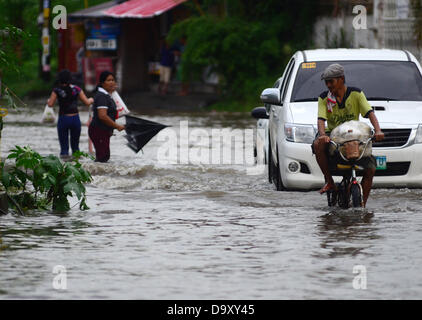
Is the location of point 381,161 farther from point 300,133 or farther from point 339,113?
point 339,113

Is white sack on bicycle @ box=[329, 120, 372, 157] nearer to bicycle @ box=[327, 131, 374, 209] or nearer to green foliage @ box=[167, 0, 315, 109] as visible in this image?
bicycle @ box=[327, 131, 374, 209]

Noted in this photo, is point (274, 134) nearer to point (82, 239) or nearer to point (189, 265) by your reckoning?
point (82, 239)

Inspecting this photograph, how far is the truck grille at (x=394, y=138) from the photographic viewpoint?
1236 cm

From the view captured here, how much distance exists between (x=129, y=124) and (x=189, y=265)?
850cm

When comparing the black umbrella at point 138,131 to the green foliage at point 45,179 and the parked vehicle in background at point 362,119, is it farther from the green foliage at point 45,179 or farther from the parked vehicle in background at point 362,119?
the green foliage at point 45,179

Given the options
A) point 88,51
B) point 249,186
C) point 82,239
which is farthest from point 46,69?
point 82,239

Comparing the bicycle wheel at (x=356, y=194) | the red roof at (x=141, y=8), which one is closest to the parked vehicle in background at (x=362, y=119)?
the bicycle wheel at (x=356, y=194)

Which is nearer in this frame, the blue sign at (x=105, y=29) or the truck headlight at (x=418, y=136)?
the truck headlight at (x=418, y=136)

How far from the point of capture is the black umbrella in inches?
667

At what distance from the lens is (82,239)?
9.90 m

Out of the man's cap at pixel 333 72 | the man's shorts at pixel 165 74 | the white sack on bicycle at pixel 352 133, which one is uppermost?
the man's cap at pixel 333 72

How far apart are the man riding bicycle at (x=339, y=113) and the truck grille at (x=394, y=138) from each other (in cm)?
104

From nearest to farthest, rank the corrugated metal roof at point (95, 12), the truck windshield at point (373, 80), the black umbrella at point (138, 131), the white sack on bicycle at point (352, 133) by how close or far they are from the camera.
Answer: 1. the white sack on bicycle at point (352, 133)
2. the truck windshield at point (373, 80)
3. the black umbrella at point (138, 131)
4. the corrugated metal roof at point (95, 12)

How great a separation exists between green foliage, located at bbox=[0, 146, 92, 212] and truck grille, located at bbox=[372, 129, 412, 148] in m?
3.23
